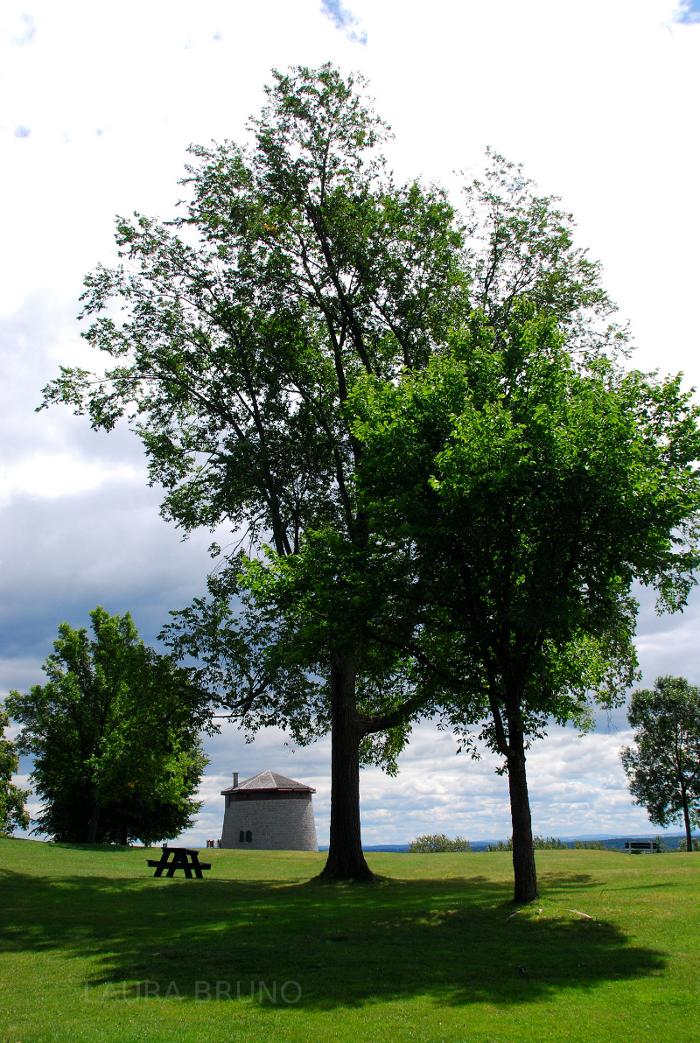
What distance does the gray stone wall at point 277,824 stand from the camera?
171 ft

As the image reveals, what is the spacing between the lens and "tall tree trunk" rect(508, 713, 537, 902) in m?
18.9

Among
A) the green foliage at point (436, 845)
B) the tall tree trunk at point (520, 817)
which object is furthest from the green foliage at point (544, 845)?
the tall tree trunk at point (520, 817)

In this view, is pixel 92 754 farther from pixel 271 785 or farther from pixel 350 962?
pixel 350 962

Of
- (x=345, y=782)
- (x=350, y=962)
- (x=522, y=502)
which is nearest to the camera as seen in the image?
(x=350, y=962)

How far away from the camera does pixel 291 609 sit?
2166 cm

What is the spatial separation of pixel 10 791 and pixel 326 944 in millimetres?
43566

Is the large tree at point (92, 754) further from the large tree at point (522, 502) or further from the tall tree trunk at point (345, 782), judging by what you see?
the large tree at point (522, 502)

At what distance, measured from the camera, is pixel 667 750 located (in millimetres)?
62594

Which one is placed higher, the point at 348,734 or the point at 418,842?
the point at 348,734

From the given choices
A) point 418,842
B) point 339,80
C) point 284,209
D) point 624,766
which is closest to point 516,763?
point 284,209

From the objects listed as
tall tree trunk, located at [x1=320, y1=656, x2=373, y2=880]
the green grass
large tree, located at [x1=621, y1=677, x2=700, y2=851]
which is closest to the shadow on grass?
the green grass

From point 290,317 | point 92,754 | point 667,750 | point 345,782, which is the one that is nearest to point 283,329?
point 290,317

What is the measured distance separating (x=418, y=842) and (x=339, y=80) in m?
37.5

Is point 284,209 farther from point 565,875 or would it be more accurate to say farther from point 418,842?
point 418,842
